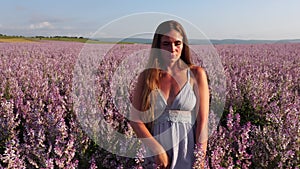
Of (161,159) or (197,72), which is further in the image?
(197,72)

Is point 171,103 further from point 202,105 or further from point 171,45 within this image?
point 171,45

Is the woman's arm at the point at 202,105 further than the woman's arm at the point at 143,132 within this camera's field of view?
Yes

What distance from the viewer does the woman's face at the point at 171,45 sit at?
7.39 feet

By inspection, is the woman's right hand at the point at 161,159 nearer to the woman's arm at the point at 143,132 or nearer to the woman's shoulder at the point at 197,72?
the woman's arm at the point at 143,132

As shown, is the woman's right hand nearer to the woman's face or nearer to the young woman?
the young woman

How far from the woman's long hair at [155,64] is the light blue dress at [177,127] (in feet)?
0.21

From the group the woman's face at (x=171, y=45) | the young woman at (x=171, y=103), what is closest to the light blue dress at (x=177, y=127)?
the young woman at (x=171, y=103)

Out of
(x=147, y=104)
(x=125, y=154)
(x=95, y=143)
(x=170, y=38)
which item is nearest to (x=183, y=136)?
(x=147, y=104)

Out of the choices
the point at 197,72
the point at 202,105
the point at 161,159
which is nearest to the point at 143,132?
the point at 161,159

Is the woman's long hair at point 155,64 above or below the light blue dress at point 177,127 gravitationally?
above

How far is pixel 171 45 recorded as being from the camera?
2.27m

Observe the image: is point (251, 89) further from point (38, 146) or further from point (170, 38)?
point (38, 146)

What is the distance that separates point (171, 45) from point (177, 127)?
64cm

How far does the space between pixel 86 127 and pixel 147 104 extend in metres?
0.92
